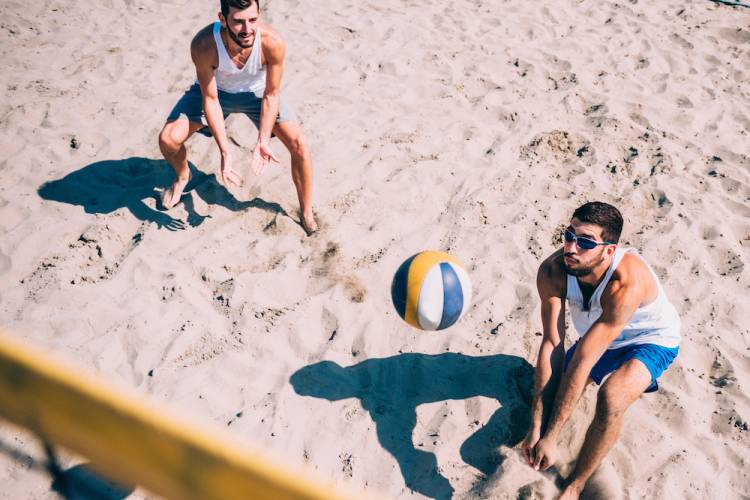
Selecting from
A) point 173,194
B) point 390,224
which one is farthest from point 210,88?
point 390,224

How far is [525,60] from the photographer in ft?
20.7

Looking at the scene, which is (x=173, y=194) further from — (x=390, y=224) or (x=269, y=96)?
(x=390, y=224)

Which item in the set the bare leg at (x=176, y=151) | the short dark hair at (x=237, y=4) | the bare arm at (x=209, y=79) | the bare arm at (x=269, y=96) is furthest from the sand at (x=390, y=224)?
the short dark hair at (x=237, y=4)

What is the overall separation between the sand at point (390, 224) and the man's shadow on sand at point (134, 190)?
0.08ft

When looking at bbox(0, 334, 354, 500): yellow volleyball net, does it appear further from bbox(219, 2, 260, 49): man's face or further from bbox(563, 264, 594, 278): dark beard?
bbox(219, 2, 260, 49): man's face

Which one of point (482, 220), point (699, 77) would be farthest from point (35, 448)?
point (699, 77)

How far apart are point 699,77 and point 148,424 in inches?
257

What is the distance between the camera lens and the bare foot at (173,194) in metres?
4.59

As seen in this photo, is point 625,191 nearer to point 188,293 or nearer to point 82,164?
point 188,293

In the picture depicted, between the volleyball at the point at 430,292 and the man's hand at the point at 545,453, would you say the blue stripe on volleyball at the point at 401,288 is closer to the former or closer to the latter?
the volleyball at the point at 430,292

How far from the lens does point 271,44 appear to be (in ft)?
13.0

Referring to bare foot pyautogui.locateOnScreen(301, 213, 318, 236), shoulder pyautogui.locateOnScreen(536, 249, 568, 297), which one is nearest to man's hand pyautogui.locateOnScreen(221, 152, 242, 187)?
bare foot pyautogui.locateOnScreen(301, 213, 318, 236)

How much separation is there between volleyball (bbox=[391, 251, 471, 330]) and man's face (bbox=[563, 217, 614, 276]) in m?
0.60

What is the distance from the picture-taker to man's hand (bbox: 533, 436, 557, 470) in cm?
283
